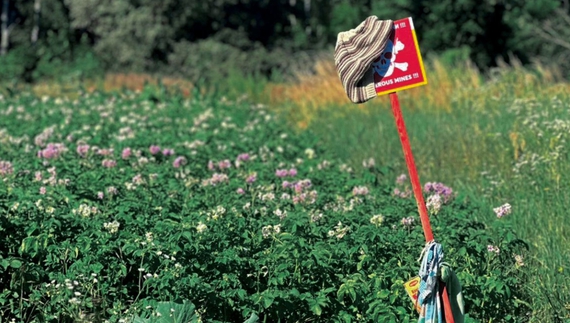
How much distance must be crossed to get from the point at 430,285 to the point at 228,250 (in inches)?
48.2

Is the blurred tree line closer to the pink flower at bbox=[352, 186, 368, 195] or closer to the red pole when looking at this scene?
the pink flower at bbox=[352, 186, 368, 195]

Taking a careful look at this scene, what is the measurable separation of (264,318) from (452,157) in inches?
213

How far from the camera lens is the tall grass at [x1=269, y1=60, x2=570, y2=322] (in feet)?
23.0

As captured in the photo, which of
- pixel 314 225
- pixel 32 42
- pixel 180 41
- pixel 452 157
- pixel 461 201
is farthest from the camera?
pixel 32 42

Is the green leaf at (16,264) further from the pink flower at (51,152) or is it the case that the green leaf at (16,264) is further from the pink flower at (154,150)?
the pink flower at (154,150)

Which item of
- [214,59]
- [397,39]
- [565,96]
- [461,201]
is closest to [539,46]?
[214,59]

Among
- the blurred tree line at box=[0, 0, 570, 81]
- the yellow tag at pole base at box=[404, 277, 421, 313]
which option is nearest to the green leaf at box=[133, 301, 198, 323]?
the yellow tag at pole base at box=[404, 277, 421, 313]

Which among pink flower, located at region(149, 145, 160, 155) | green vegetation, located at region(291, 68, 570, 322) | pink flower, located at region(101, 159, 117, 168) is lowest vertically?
green vegetation, located at region(291, 68, 570, 322)

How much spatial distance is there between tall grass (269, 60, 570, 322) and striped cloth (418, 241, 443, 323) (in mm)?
1226

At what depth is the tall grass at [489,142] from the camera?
7020mm

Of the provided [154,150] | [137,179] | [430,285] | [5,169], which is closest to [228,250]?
[430,285]

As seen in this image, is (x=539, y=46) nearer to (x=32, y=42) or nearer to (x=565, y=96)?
(x=32, y=42)

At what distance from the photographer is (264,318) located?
552cm

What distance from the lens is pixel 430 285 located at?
16.3ft
